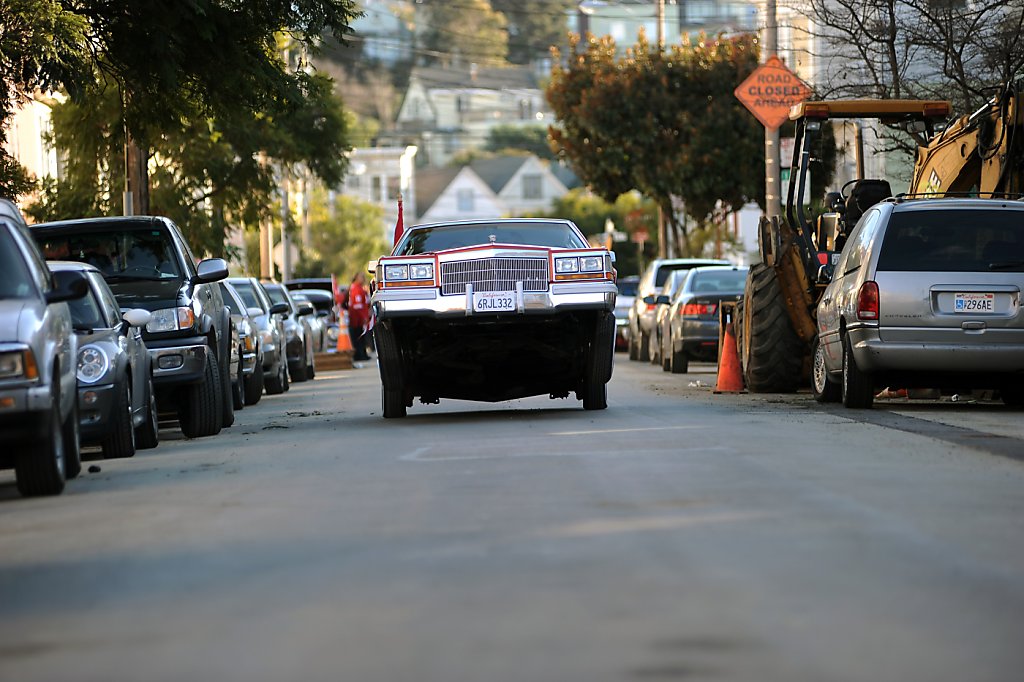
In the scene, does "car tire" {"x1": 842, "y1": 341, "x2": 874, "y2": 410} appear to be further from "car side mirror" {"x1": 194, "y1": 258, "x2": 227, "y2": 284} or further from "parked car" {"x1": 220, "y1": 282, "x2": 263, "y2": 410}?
"parked car" {"x1": 220, "y1": 282, "x2": 263, "y2": 410}

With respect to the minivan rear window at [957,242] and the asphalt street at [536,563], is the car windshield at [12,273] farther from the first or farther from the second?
the minivan rear window at [957,242]

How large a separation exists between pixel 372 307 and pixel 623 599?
380 inches

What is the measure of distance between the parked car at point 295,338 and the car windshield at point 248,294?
110 inches

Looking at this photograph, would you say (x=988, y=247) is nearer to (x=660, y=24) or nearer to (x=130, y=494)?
(x=130, y=494)

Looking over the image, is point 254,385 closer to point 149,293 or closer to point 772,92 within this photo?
point 149,293

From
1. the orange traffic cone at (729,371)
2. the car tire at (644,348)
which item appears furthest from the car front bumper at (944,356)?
the car tire at (644,348)

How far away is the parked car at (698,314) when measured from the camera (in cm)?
2739

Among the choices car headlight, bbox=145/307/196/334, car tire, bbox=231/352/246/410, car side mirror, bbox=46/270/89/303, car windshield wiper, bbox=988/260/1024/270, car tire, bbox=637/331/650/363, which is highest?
car side mirror, bbox=46/270/89/303

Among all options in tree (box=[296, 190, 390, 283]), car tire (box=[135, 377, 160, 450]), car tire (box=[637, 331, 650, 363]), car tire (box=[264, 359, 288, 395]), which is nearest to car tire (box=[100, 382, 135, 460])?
car tire (box=[135, 377, 160, 450])

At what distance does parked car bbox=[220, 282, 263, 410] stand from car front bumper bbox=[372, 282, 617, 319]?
5.40 metres

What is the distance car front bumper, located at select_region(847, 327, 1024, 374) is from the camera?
1612 centimetres

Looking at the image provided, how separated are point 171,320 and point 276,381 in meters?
9.08

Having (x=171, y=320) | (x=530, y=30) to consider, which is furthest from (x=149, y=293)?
(x=530, y=30)

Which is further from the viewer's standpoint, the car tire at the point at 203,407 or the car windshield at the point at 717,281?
the car windshield at the point at 717,281
